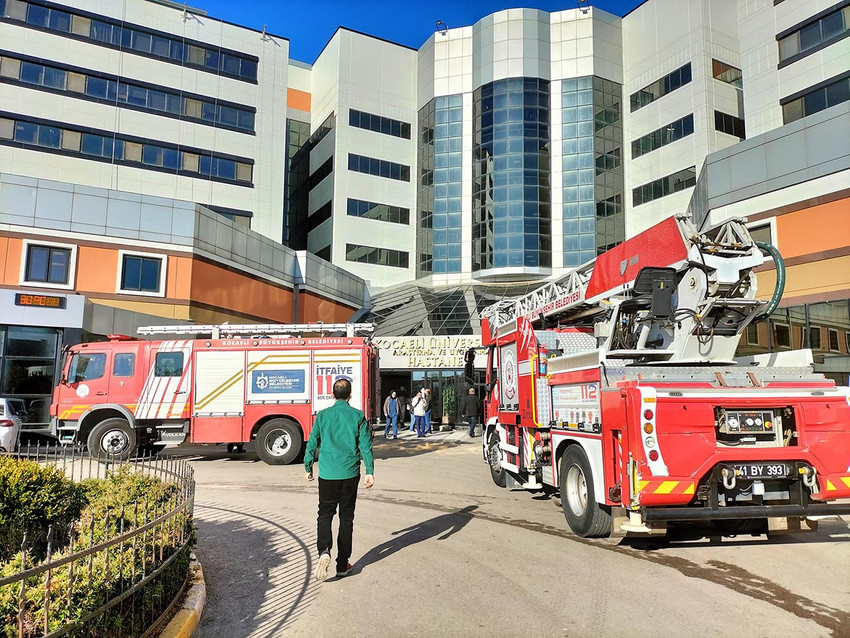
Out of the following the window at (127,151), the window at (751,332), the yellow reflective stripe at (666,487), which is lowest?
the yellow reflective stripe at (666,487)

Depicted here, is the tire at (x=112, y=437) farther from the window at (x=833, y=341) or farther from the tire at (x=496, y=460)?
the window at (x=833, y=341)

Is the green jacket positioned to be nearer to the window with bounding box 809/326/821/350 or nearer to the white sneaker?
the white sneaker

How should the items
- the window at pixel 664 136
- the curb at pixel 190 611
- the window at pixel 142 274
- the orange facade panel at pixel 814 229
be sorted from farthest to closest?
the window at pixel 664 136 < the window at pixel 142 274 < the orange facade panel at pixel 814 229 < the curb at pixel 190 611

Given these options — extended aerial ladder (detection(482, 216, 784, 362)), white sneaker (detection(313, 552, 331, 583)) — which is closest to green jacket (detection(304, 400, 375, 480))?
white sneaker (detection(313, 552, 331, 583))

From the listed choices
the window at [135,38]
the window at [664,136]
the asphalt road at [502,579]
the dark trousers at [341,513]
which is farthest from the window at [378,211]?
the dark trousers at [341,513]

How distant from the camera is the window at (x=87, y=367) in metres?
14.3

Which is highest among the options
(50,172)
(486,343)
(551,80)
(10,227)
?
(551,80)

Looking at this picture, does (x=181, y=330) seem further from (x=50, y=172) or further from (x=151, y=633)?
(x=50, y=172)

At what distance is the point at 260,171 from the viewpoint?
40.4m

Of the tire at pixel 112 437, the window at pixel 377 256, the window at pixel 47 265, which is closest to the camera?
the tire at pixel 112 437

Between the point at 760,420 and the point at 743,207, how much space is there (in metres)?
17.5

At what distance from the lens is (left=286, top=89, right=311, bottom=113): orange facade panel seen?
49419 mm

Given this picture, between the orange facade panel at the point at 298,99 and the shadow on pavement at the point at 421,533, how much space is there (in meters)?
46.7

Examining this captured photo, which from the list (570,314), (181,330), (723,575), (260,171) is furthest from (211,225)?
(723,575)
